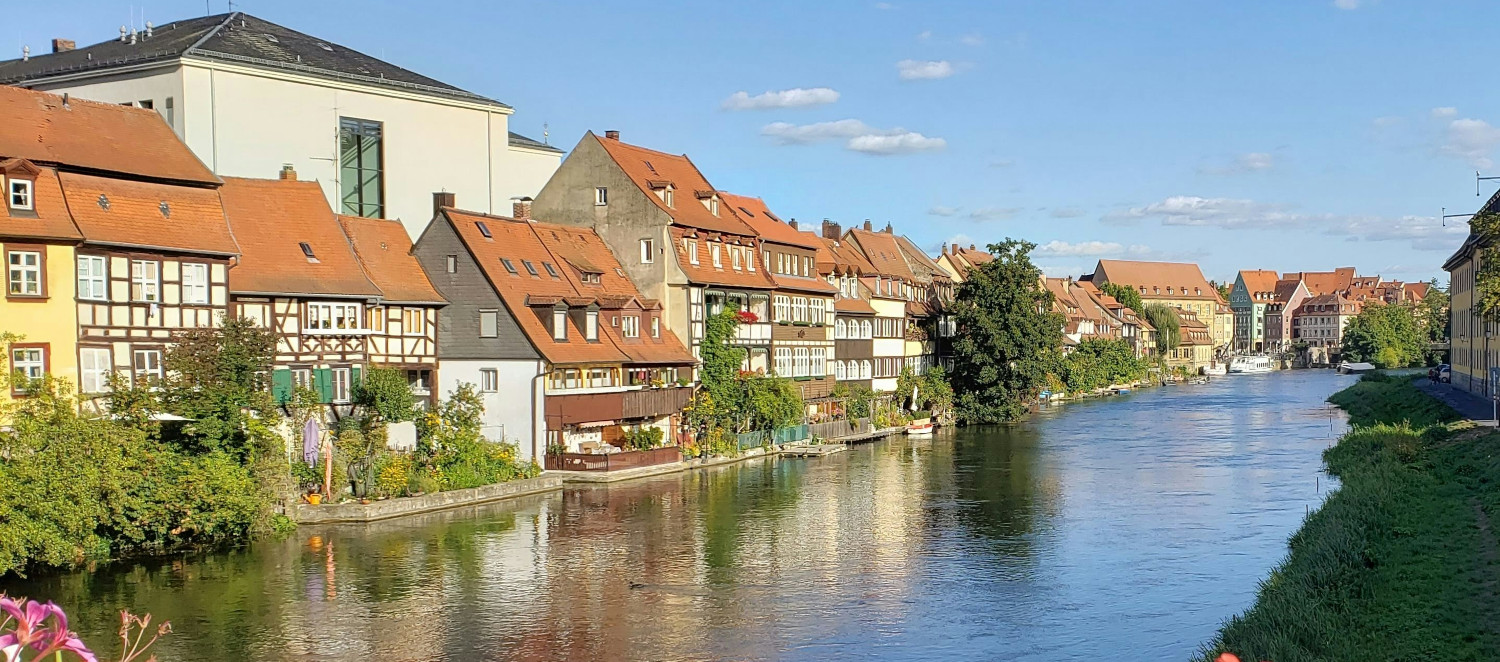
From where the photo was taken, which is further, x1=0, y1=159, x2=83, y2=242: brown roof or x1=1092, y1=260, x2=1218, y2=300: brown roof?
x1=1092, y1=260, x2=1218, y2=300: brown roof

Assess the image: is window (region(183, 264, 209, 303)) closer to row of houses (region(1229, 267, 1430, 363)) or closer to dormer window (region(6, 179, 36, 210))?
dormer window (region(6, 179, 36, 210))

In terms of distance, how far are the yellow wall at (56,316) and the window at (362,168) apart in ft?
58.8

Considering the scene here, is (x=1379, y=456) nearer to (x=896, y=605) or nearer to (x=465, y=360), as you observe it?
(x=896, y=605)

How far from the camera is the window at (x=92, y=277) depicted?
28469 mm

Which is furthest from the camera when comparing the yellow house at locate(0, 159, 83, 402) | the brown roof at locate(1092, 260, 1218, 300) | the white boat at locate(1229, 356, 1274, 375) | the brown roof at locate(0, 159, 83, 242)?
the brown roof at locate(1092, 260, 1218, 300)

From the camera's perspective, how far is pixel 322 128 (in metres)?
44.9

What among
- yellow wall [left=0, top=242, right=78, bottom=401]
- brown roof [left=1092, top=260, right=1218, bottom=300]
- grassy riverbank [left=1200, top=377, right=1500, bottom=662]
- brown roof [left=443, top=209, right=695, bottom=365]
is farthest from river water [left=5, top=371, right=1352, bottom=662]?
brown roof [left=1092, top=260, right=1218, bottom=300]

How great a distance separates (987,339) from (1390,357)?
9195cm

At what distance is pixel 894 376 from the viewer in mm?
64688

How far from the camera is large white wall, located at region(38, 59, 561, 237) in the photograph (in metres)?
41.7

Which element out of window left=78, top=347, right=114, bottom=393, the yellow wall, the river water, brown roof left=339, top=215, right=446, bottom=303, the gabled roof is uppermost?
the gabled roof

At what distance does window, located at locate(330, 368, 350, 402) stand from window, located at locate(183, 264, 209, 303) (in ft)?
14.4

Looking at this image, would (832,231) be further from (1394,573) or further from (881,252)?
(1394,573)

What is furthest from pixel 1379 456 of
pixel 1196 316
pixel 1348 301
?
pixel 1348 301
